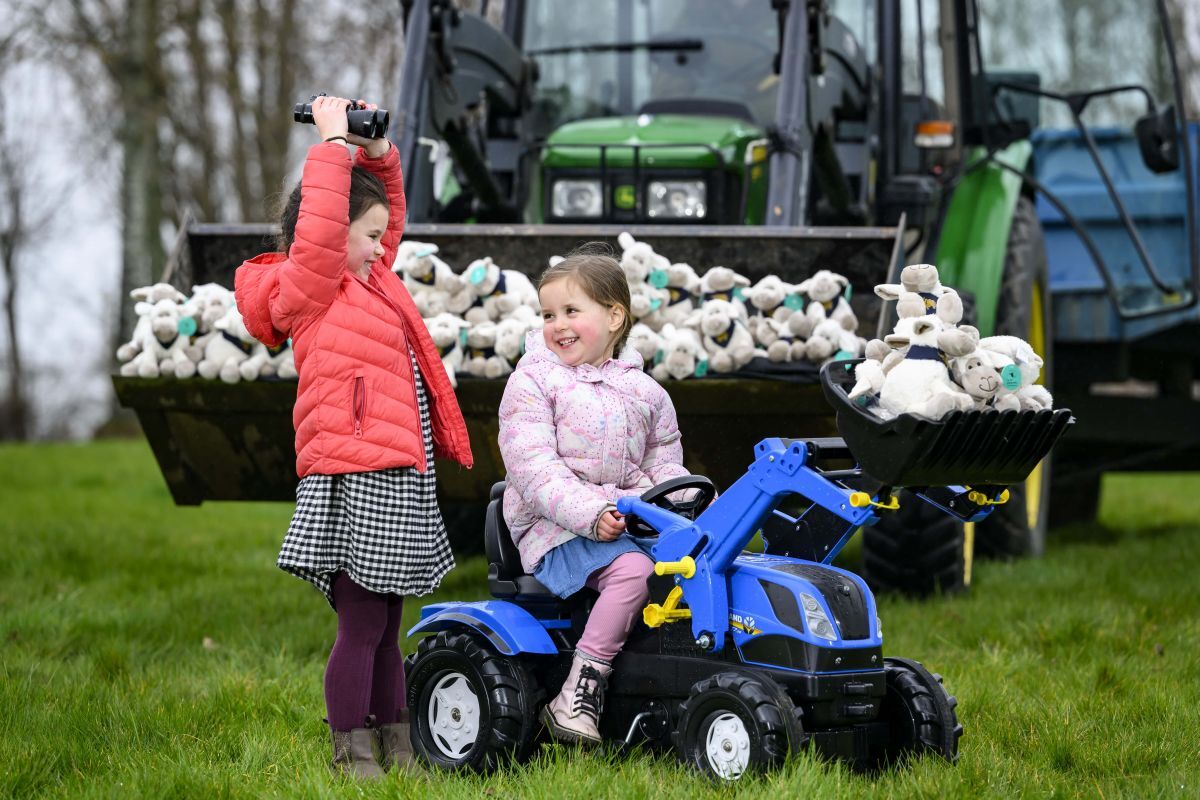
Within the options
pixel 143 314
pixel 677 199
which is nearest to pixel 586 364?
pixel 143 314

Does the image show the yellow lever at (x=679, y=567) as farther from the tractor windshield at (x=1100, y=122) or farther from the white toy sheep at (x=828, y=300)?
the tractor windshield at (x=1100, y=122)

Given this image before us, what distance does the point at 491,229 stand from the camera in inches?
187

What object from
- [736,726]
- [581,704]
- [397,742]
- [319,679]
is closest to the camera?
[736,726]

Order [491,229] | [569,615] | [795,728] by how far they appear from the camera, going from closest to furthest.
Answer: [795,728], [569,615], [491,229]

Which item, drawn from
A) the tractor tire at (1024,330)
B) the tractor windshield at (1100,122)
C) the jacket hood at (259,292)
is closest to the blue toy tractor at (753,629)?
the jacket hood at (259,292)

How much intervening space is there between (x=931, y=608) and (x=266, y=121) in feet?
57.4

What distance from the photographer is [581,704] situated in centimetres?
303

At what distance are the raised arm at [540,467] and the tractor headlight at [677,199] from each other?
8.32 feet

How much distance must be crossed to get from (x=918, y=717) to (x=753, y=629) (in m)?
0.37

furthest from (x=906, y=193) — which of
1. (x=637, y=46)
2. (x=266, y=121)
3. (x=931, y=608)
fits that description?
(x=266, y=121)

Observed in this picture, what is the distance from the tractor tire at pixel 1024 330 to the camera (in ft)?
18.6

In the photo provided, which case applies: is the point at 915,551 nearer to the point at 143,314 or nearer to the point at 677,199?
the point at 677,199

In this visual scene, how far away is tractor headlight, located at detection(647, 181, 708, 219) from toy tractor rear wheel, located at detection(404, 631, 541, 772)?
8.89 feet

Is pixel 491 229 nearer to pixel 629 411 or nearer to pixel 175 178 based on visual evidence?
pixel 629 411
